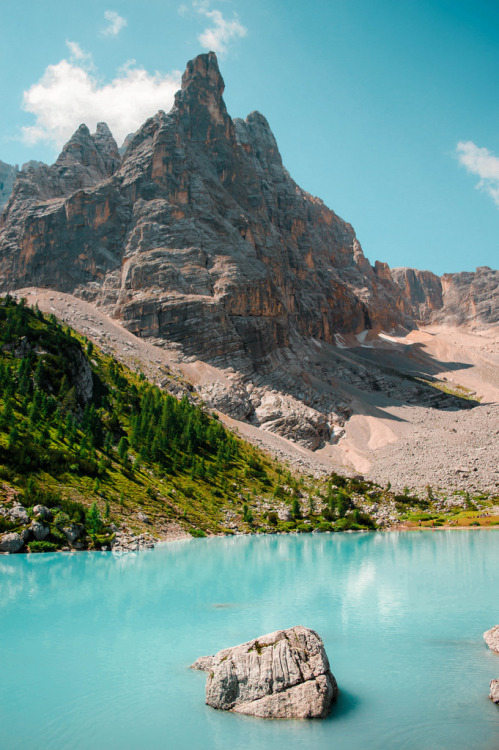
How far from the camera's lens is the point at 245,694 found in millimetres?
14344

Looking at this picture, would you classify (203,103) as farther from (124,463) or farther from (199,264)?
(124,463)

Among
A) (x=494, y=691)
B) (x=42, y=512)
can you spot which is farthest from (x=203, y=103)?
(x=494, y=691)

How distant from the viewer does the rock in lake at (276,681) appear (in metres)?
13.9

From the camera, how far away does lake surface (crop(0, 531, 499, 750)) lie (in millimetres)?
13172

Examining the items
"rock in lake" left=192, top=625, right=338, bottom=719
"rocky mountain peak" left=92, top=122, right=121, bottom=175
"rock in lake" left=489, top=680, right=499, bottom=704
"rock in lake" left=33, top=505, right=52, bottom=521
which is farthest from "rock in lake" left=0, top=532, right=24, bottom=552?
"rocky mountain peak" left=92, top=122, right=121, bottom=175

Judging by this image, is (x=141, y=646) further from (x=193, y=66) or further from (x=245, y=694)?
(x=193, y=66)

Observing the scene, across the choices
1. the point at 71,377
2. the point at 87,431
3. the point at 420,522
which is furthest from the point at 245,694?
the point at 71,377

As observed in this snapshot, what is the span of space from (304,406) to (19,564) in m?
90.8

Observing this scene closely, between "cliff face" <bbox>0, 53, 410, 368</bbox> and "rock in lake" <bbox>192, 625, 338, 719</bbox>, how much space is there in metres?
113

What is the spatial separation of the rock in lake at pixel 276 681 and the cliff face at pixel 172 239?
11274cm

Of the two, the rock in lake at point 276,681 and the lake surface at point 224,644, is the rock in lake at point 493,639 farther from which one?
the rock in lake at point 276,681

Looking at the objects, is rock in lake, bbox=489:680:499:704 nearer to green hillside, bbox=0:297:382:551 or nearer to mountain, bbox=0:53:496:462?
green hillside, bbox=0:297:382:551

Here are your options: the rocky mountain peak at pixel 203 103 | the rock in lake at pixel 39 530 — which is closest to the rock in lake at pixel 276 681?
the rock in lake at pixel 39 530

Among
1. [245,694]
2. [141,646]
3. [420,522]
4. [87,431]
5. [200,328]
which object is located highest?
[200,328]
